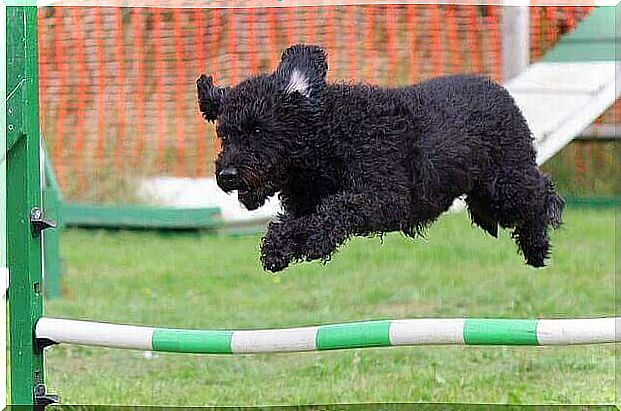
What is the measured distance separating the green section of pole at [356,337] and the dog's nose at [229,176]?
2.26 ft

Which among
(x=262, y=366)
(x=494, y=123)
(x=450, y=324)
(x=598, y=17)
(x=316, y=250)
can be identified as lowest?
(x=262, y=366)

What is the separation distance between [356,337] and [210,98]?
31.8 inches

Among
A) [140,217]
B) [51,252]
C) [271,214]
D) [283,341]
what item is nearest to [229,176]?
[283,341]

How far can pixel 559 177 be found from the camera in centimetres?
927

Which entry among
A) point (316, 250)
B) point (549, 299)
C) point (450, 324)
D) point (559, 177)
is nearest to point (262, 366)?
point (549, 299)

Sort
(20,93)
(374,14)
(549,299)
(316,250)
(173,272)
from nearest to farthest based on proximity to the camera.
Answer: (316,250), (20,93), (549,299), (173,272), (374,14)

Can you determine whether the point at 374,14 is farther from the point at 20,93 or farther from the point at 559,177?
the point at 20,93

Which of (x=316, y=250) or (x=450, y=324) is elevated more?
(x=316, y=250)

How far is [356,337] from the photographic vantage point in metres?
3.05

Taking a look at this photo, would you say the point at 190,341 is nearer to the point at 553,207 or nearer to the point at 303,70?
the point at 303,70

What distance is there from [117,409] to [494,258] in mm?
3624

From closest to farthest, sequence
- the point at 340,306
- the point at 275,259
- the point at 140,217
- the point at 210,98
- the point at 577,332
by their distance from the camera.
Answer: the point at 275,259
the point at 210,98
the point at 577,332
the point at 340,306
the point at 140,217

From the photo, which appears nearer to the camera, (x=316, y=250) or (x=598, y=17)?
(x=316, y=250)

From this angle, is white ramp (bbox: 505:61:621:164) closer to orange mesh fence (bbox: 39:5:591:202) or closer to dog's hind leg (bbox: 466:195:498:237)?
orange mesh fence (bbox: 39:5:591:202)
